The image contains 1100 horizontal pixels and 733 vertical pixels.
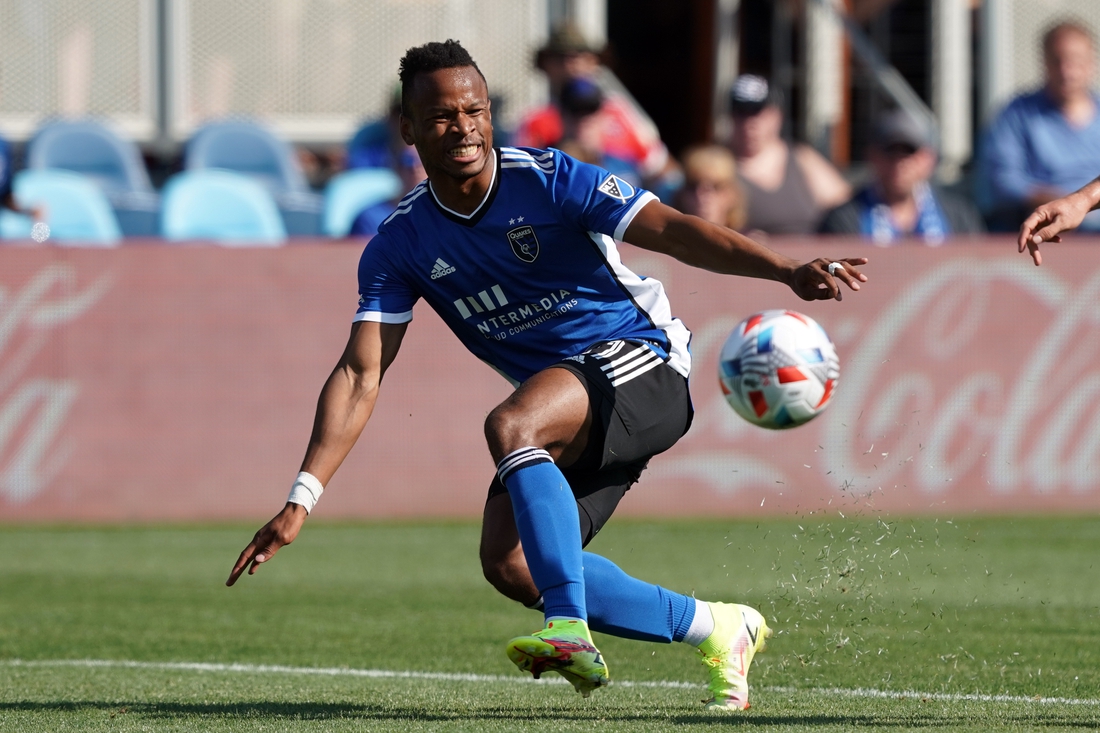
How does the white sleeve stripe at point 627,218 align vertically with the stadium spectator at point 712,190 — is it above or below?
above

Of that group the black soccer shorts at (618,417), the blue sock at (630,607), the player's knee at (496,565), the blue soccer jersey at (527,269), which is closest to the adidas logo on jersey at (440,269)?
the blue soccer jersey at (527,269)

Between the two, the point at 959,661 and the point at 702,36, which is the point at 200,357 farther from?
the point at 702,36

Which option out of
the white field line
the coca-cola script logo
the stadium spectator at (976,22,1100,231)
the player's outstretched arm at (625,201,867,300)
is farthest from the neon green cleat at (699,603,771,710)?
the stadium spectator at (976,22,1100,231)

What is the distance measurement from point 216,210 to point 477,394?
9.43 feet

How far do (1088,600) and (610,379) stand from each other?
4102 mm

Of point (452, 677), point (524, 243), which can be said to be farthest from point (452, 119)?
point (452, 677)

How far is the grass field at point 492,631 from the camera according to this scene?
17.4 ft

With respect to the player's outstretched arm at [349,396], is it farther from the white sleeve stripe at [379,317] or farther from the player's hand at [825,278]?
the player's hand at [825,278]

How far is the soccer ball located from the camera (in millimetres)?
6281

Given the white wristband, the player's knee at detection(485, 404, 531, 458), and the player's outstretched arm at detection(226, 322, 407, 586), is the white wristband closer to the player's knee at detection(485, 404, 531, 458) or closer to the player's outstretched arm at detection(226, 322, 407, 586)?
the player's outstretched arm at detection(226, 322, 407, 586)

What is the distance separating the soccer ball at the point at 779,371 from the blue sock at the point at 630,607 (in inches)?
40.7

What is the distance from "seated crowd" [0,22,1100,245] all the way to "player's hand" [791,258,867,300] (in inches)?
246

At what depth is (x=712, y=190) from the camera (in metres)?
11.1

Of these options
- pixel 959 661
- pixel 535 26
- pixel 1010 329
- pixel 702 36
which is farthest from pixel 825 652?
pixel 702 36
